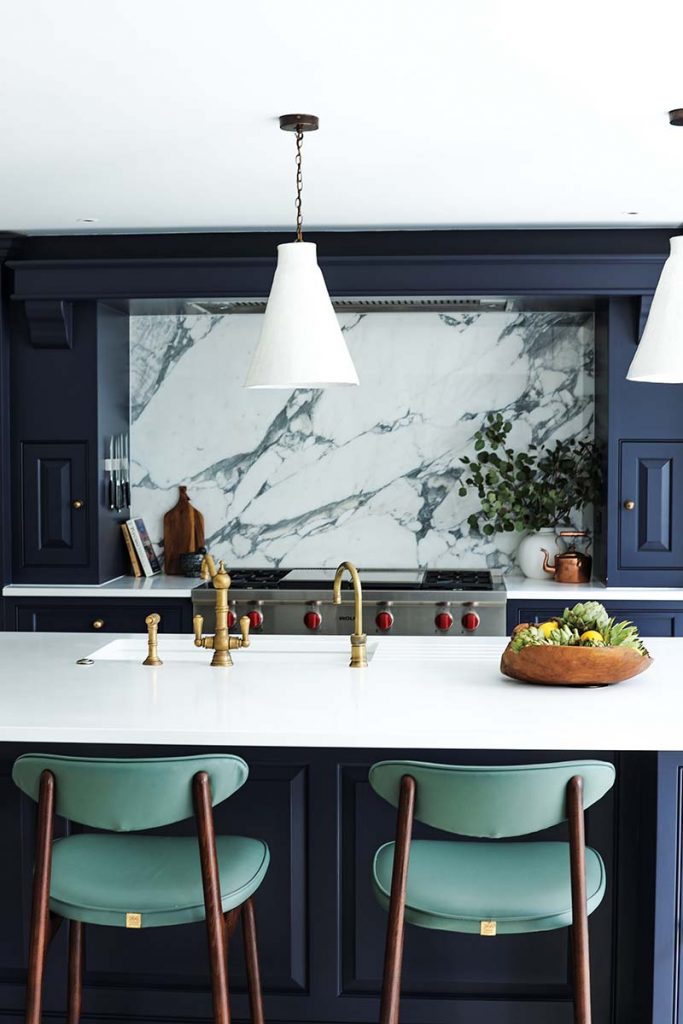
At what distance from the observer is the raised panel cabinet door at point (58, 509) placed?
15.9 ft

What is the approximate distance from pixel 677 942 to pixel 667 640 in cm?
110

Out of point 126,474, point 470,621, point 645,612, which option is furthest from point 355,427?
point 645,612

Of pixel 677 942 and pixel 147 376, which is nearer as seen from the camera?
pixel 677 942

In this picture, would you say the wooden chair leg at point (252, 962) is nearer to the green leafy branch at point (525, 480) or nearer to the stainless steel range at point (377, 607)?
the stainless steel range at point (377, 607)

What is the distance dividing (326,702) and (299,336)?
85 cm

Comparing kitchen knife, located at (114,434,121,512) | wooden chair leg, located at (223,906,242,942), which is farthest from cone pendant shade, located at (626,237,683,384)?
kitchen knife, located at (114,434,121,512)

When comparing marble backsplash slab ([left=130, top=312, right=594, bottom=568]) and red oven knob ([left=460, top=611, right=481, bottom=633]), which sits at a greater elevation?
marble backsplash slab ([left=130, top=312, right=594, bottom=568])

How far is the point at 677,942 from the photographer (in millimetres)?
2541

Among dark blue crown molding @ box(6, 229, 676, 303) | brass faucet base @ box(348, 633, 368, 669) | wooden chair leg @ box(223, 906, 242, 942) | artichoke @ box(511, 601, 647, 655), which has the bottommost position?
wooden chair leg @ box(223, 906, 242, 942)

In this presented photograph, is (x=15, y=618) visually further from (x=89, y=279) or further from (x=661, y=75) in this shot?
(x=661, y=75)

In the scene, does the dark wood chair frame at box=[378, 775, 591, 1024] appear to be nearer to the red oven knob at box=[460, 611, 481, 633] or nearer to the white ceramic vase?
the red oven knob at box=[460, 611, 481, 633]

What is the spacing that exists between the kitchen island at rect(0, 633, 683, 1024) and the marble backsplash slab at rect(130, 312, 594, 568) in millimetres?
2383

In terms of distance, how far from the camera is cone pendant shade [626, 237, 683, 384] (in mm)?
2633

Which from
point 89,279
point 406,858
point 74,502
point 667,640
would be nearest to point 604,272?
point 667,640
